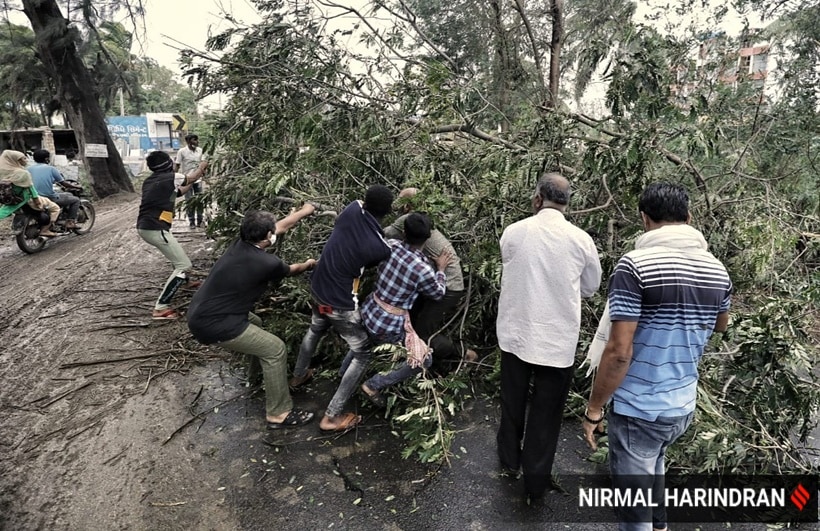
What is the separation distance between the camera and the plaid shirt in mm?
3201

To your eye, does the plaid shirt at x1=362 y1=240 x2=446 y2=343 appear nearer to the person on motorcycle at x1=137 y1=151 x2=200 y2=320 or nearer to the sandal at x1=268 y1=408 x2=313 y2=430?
the sandal at x1=268 y1=408 x2=313 y2=430

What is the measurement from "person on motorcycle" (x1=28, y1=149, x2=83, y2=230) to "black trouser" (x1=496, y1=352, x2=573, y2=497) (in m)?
8.58

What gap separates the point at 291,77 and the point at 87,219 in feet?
22.5

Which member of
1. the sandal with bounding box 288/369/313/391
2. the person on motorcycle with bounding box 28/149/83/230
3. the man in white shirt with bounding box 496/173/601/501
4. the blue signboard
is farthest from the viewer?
the blue signboard

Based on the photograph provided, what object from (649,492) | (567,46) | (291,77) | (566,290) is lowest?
(649,492)

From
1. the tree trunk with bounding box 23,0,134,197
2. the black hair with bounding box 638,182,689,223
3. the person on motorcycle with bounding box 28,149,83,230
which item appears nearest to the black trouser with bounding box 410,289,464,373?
the black hair with bounding box 638,182,689,223

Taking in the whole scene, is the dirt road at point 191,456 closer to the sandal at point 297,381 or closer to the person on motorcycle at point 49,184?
the sandal at point 297,381

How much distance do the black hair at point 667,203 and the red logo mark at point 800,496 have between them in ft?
6.00

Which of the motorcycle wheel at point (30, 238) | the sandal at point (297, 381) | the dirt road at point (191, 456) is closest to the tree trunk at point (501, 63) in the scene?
the sandal at point (297, 381)

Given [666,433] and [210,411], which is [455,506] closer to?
[666,433]

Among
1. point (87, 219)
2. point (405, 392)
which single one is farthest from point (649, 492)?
point (87, 219)

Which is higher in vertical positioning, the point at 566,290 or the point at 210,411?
the point at 566,290

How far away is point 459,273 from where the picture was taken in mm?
3740

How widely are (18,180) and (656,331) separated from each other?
28.9 ft
